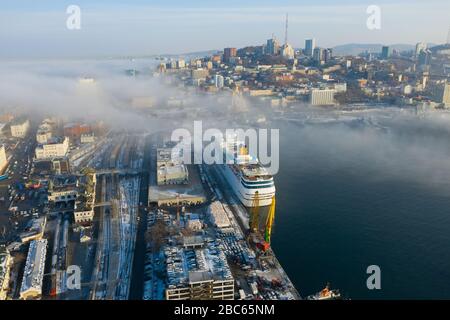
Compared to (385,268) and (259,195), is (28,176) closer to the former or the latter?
(259,195)

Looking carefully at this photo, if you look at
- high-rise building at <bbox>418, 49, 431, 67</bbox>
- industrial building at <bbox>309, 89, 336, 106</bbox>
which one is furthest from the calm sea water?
high-rise building at <bbox>418, 49, 431, 67</bbox>

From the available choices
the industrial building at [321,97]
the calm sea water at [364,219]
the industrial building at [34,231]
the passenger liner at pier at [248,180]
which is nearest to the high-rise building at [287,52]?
the industrial building at [321,97]

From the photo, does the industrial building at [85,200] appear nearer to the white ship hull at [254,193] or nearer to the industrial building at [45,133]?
the white ship hull at [254,193]

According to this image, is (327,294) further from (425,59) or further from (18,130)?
(425,59)

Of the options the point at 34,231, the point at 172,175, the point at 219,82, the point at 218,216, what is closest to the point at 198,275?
the point at 218,216

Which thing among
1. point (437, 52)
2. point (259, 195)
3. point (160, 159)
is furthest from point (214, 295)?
point (437, 52)

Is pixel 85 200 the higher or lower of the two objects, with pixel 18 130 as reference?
lower
